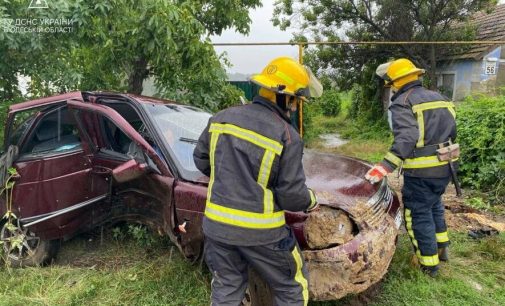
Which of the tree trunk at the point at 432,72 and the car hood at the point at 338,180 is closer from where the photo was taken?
the car hood at the point at 338,180

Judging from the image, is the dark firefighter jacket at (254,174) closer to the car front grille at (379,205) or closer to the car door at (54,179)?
the car front grille at (379,205)

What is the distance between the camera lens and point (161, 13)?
5113mm

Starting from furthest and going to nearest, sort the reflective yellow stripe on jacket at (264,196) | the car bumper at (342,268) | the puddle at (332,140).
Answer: the puddle at (332,140), the car bumper at (342,268), the reflective yellow stripe on jacket at (264,196)

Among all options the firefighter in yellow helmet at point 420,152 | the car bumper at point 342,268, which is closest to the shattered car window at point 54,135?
the car bumper at point 342,268

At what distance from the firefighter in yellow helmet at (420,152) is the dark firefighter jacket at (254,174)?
121 cm

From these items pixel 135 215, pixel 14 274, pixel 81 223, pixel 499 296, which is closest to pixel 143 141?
pixel 135 215

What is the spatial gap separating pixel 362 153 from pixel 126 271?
6.83 m

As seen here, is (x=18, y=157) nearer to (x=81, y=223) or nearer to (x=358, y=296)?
(x=81, y=223)

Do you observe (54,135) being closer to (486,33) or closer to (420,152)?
(420,152)

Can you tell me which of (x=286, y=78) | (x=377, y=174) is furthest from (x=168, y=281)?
(x=286, y=78)

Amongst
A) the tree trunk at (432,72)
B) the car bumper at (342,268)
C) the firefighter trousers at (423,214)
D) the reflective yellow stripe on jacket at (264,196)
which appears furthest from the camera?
the tree trunk at (432,72)

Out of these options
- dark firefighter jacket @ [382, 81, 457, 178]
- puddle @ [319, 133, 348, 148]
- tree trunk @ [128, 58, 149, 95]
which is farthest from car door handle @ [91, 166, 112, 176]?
puddle @ [319, 133, 348, 148]

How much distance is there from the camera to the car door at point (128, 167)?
3.11 meters

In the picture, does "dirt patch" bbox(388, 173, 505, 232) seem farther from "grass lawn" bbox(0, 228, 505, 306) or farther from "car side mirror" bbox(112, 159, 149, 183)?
"car side mirror" bbox(112, 159, 149, 183)
